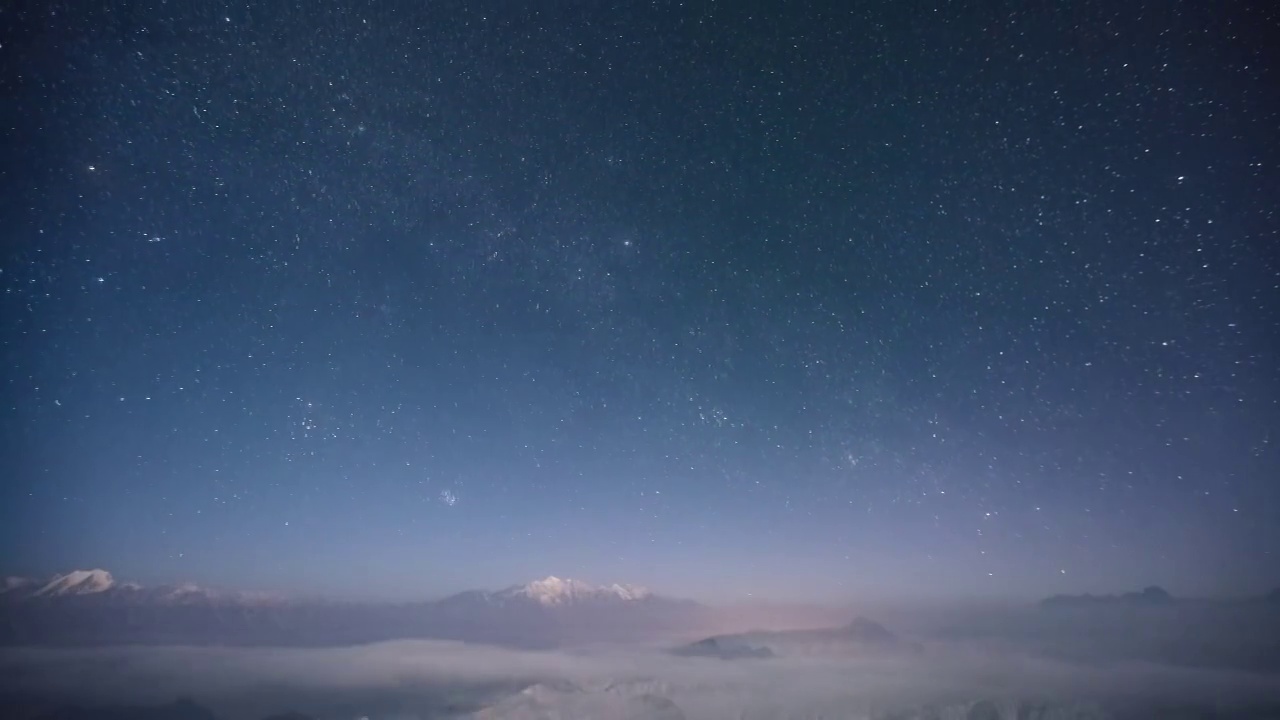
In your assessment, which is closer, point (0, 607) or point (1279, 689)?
point (0, 607)

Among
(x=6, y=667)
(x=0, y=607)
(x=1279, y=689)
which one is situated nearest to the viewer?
(x=0, y=607)

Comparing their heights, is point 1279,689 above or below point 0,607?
below

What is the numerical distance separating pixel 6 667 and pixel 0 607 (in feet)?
26.1

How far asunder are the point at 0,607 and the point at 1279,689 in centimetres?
31905

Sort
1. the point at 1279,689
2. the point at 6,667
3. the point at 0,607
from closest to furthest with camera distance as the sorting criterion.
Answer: the point at 0,607 < the point at 6,667 < the point at 1279,689

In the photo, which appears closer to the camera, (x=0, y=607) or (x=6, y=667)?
(x=0, y=607)

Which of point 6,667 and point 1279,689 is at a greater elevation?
point 6,667

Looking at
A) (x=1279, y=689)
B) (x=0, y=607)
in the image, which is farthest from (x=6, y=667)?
(x=1279, y=689)

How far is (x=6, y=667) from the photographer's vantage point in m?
33.6

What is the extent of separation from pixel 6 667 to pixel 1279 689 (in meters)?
319

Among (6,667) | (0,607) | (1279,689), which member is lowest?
(1279,689)

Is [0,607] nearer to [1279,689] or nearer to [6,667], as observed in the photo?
[6,667]

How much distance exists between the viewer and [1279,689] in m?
196

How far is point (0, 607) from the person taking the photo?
96.8 feet
